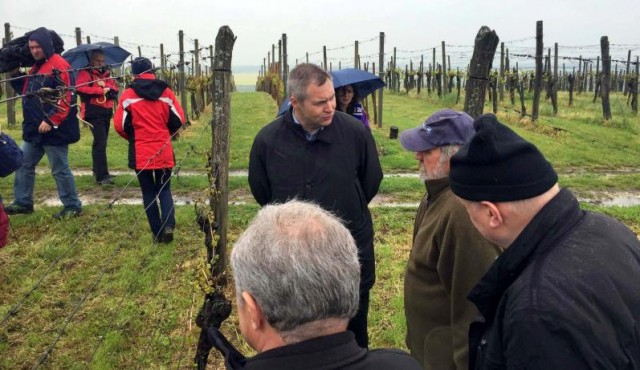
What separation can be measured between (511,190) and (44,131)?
5.60 m

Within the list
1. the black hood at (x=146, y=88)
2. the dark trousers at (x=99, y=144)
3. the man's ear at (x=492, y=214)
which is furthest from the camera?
the dark trousers at (x=99, y=144)

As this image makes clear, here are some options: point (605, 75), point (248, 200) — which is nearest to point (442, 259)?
point (248, 200)

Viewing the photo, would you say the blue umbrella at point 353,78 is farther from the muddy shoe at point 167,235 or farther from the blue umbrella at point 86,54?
the blue umbrella at point 86,54

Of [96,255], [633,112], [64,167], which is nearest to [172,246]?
[96,255]

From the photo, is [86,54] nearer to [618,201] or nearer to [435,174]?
[435,174]

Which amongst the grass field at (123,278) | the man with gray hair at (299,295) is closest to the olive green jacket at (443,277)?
the man with gray hair at (299,295)

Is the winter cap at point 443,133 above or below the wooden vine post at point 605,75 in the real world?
below

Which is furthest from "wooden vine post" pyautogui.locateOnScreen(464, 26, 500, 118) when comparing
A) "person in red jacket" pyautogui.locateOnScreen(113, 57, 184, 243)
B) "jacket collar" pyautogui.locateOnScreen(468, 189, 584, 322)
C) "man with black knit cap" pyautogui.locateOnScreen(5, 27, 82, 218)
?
"man with black knit cap" pyautogui.locateOnScreen(5, 27, 82, 218)

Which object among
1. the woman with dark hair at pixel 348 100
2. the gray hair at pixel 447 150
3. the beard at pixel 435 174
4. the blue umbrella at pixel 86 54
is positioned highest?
the blue umbrella at pixel 86 54

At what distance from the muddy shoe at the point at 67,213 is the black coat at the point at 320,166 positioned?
13.2 feet

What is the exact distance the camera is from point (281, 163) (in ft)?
9.48

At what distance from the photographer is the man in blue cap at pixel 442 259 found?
1.91 metres

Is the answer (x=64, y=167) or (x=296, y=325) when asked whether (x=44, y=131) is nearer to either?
(x=64, y=167)

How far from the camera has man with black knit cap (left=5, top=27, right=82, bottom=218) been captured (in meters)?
5.46
